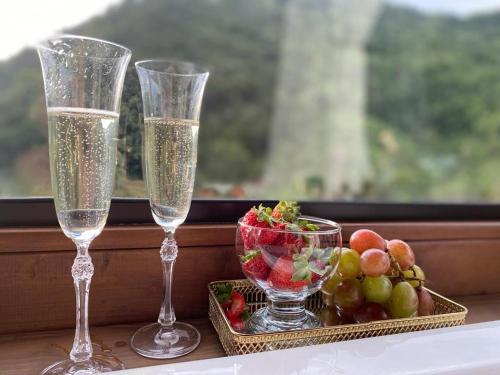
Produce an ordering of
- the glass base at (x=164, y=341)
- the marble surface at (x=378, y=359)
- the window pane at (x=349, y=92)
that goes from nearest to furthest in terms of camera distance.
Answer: the marble surface at (x=378, y=359), the glass base at (x=164, y=341), the window pane at (x=349, y=92)

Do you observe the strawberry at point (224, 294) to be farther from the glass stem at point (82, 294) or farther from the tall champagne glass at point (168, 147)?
the glass stem at point (82, 294)

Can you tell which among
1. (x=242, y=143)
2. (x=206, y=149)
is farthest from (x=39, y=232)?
(x=242, y=143)

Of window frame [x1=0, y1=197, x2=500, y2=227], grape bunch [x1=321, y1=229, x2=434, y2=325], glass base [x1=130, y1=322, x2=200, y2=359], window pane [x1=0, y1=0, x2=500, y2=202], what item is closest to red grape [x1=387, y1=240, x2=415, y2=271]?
grape bunch [x1=321, y1=229, x2=434, y2=325]

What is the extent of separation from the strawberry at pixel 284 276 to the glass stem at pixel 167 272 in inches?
6.1

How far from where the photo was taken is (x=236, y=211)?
74 centimetres

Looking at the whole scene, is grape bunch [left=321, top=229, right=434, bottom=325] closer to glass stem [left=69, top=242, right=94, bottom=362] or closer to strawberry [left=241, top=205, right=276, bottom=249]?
strawberry [left=241, top=205, right=276, bottom=249]

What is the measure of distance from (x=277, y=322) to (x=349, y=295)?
0.42ft

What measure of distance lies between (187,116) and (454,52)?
4586 mm

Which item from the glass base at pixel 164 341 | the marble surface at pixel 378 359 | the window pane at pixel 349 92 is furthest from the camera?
the window pane at pixel 349 92

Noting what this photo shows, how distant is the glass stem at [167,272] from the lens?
0.56 m

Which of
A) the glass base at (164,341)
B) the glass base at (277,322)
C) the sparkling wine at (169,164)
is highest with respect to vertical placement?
the sparkling wine at (169,164)

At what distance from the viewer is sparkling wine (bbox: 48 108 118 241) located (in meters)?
0.43

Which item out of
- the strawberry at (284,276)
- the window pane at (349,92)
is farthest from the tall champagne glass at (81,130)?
the window pane at (349,92)

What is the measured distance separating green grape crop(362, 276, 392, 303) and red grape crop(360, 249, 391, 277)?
0.04 ft
